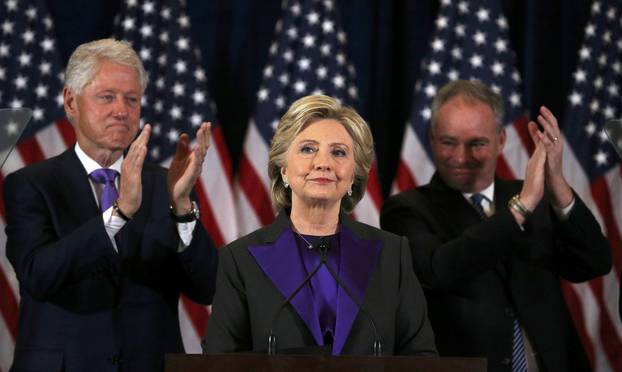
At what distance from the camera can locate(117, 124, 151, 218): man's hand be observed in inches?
120

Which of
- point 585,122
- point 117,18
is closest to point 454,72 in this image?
point 585,122

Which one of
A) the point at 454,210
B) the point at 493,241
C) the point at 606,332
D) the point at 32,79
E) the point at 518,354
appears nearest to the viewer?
the point at 493,241

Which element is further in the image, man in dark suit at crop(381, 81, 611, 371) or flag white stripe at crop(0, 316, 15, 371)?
flag white stripe at crop(0, 316, 15, 371)

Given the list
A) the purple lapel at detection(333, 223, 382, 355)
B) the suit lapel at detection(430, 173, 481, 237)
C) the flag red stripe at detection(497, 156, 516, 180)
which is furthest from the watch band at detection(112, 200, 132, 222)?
the flag red stripe at detection(497, 156, 516, 180)

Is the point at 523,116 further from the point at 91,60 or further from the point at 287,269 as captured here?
the point at 287,269

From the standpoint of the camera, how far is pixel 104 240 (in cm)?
304

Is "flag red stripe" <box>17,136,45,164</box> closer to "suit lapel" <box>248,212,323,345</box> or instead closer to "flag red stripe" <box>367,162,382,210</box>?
"flag red stripe" <box>367,162,382,210</box>

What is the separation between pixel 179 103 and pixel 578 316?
6.69ft

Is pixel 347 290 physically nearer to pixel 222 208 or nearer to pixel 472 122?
pixel 472 122

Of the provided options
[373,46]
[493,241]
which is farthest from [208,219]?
[493,241]

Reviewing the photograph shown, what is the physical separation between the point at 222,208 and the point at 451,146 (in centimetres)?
131

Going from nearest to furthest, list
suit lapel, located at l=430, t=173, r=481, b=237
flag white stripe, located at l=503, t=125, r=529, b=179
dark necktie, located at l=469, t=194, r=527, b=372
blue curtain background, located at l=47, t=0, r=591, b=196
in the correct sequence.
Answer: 1. dark necktie, located at l=469, t=194, r=527, b=372
2. suit lapel, located at l=430, t=173, r=481, b=237
3. flag white stripe, located at l=503, t=125, r=529, b=179
4. blue curtain background, located at l=47, t=0, r=591, b=196

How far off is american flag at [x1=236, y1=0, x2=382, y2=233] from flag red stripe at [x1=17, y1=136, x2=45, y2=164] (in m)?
0.89

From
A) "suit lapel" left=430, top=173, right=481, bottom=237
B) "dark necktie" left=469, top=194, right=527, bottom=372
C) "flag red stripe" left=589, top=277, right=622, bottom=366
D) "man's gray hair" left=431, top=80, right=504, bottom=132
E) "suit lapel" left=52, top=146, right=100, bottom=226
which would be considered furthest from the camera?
"flag red stripe" left=589, top=277, right=622, bottom=366
